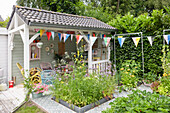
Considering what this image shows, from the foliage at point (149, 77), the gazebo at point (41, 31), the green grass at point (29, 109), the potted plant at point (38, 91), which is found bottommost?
the green grass at point (29, 109)

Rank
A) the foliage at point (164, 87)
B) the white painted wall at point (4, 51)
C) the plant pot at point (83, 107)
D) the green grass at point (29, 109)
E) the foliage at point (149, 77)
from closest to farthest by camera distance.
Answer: the plant pot at point (83, 107)
the green grass at point (29, 109)
the foliage at point (164, 87)
the foliage at point (149, 77)
the white painted wall at point (4, 51)

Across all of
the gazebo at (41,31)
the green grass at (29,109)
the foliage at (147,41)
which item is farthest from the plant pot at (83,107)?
the foliage at (147,41)

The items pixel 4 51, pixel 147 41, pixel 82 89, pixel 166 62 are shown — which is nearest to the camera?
pixel 82 89

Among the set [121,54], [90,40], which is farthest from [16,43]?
[121,54]

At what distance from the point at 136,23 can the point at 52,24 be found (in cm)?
355

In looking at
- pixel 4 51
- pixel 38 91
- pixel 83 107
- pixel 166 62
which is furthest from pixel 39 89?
pixel 166 62

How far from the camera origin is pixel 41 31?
444 centimetres

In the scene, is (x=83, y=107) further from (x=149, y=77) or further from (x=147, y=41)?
(x=147, y=41)

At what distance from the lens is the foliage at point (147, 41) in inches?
204

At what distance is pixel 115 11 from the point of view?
1485 cm

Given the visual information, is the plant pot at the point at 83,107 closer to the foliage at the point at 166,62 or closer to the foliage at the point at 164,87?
the foliage at the point at 164,87

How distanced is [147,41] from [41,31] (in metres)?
4.06

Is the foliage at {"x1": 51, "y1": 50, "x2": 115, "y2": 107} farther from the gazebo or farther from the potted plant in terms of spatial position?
the gazebo

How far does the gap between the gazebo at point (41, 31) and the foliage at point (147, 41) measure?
75cm
